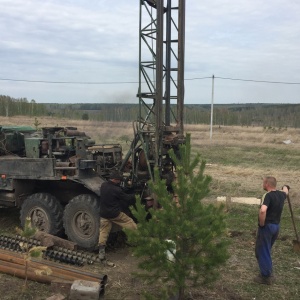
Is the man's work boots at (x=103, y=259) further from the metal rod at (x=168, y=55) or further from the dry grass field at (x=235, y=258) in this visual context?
the metal rod at (x=168, y=55)

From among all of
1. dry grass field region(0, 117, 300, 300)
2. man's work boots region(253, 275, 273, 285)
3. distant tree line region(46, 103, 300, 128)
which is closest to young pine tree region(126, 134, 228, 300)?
dry grass field region(0, 117, 300, 300)

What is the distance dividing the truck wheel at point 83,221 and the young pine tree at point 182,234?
8.71 feet

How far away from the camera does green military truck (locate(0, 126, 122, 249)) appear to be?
25.2 ft

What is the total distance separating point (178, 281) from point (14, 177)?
475cm

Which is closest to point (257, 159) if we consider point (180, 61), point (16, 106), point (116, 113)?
point (116, 113)

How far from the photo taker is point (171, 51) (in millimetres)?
9234

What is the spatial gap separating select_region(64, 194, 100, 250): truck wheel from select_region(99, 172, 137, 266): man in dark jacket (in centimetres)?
35

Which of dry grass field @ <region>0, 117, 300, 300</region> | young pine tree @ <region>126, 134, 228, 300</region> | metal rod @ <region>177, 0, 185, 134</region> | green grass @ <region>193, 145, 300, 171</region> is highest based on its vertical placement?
metal rod @ <region>177, 0, 185, 134</region>

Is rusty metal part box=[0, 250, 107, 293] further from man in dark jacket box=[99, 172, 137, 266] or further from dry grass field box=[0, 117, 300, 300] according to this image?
man in dark jacket box=[99, 172, 137, 266]

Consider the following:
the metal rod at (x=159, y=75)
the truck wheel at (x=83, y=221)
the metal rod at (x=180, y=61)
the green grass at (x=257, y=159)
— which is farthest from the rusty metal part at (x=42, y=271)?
the green grass at (x=257, y=159)

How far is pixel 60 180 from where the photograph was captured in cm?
798

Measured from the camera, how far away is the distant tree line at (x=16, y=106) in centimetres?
4688

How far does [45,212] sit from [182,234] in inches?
161

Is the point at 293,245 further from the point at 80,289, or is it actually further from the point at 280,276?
the point at 80,289
